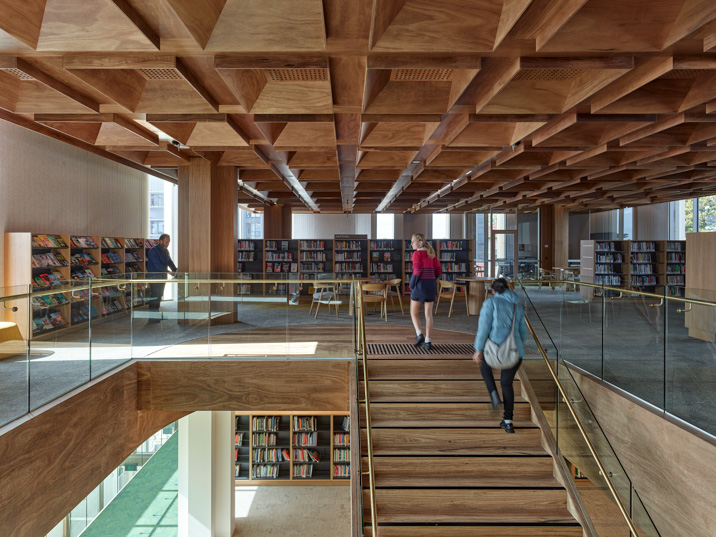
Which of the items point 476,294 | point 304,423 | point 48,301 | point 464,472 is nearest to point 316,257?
point 304,423

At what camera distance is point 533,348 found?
15.9 ft

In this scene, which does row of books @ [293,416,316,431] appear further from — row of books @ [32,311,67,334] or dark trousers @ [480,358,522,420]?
row of books @ [32,311,67,334]

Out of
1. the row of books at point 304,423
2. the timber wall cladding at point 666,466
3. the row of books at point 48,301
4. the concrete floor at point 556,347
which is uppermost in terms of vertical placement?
the row of books at point 48,301

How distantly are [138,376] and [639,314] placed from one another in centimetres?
609

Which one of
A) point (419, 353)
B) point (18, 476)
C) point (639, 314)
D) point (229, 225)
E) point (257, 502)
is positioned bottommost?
point (257, 502)

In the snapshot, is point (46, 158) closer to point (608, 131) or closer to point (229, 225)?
point (229, 225)

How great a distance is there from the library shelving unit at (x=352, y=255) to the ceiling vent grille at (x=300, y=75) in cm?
875

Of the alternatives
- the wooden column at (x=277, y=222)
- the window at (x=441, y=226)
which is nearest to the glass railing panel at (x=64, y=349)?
the wooden column at (x=277, y=222)

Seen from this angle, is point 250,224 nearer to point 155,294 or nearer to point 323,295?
point 155,294

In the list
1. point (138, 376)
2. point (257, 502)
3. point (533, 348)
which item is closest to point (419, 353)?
point (533, 348)

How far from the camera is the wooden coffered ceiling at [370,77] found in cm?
301

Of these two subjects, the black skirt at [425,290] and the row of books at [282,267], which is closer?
the black skirt at [425,290]

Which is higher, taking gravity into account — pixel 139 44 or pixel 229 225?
pixel 139 44

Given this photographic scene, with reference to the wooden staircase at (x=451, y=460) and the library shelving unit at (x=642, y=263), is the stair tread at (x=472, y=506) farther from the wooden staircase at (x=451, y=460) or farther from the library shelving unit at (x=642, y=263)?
the library shelving unit at (x=642, y=263)
